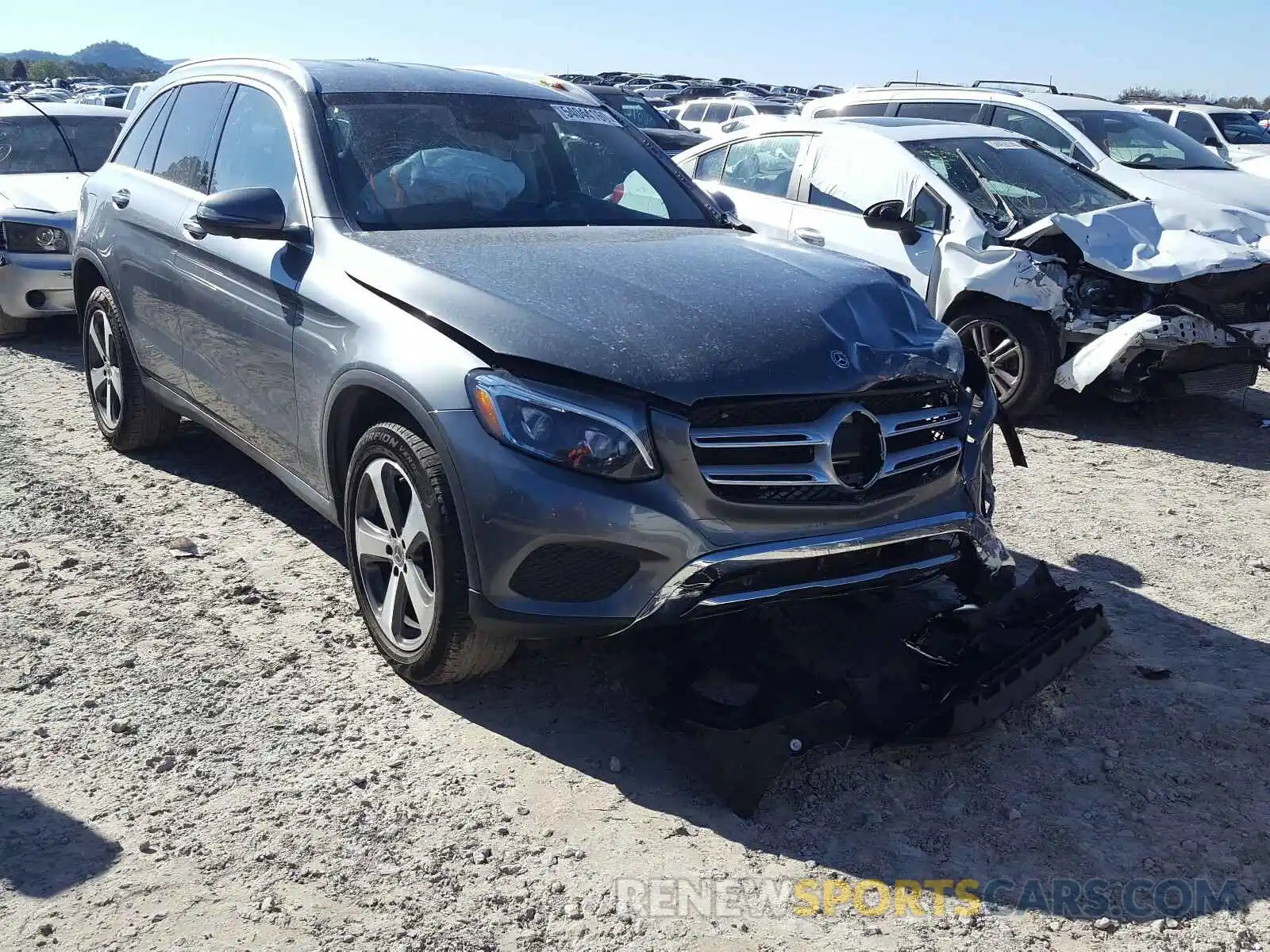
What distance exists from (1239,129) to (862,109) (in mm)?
10441

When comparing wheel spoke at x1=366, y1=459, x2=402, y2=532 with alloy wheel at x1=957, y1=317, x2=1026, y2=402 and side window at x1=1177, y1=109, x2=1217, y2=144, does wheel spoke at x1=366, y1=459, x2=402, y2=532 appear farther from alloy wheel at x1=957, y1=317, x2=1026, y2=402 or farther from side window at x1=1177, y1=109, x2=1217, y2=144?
side window at x1=1177, y1=109, x2=1217, y2=144

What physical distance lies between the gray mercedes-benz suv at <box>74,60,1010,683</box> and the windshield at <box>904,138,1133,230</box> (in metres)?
3.00

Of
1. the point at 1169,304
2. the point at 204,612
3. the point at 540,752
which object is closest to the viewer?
the point at 540,752

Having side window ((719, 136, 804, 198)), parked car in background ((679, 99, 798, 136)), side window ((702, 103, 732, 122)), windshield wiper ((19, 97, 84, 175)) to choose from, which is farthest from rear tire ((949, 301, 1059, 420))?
side window ((702, 103, 732, 122))

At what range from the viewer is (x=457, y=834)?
3010 millimetres

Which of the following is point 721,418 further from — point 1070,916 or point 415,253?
point 1070,916

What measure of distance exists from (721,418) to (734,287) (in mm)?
609

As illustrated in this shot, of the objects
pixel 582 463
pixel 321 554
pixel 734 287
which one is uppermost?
pixel 734 287

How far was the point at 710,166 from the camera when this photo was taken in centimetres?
861

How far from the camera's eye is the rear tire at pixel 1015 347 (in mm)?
6816

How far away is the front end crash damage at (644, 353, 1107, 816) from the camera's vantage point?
3139 mm

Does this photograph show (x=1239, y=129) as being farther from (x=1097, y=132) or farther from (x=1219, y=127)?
(x=1097, y=132)

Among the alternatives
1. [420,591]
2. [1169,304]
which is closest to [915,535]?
[420,591]

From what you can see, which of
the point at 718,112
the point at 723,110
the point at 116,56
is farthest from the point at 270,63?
the point at 116,56
